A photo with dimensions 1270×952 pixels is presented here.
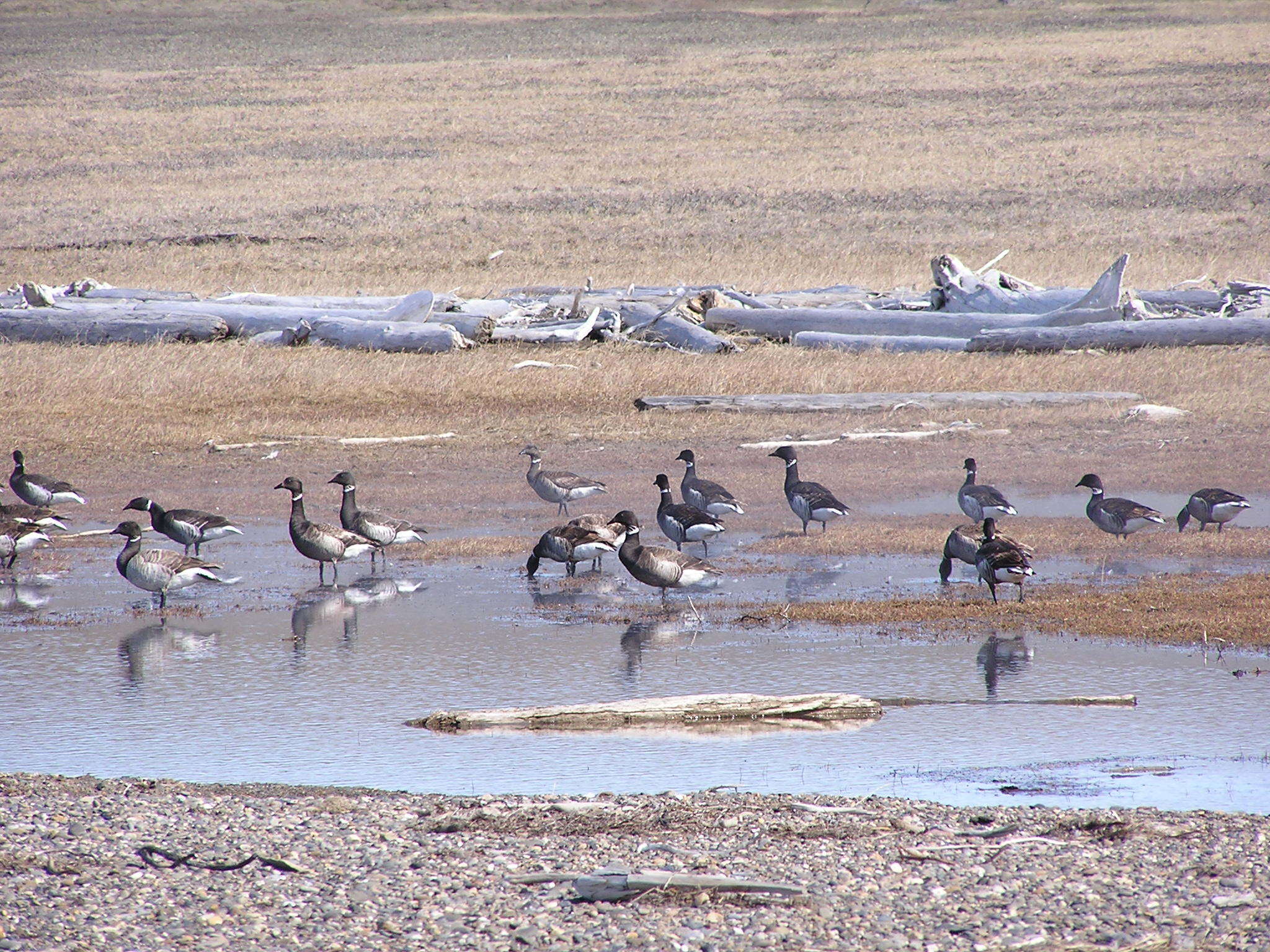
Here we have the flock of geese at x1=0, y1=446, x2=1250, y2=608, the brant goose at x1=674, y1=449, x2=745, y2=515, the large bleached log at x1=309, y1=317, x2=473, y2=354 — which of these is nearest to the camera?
the flock of geese at x1=0, y1=446, x2=1250, y2=608

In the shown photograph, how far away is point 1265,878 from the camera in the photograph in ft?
22.6

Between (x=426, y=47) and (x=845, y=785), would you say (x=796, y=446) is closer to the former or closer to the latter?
(x=845, y=785)

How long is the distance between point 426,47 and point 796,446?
62.0m

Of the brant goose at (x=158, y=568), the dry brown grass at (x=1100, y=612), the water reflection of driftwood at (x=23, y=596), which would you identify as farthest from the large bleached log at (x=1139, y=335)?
the water reflection of driftwood at (x=23, y=596)

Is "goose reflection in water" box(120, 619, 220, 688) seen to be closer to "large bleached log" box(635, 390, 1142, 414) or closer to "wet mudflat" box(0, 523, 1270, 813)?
"wet mudflat" box(0, 523, 1270, 813)

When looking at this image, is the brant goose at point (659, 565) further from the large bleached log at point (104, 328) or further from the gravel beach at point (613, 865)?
the large bleached log at point (104, 328)

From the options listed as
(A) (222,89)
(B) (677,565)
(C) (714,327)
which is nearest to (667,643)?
(B) (677,565)

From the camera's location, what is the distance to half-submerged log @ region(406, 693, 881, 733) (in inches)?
393

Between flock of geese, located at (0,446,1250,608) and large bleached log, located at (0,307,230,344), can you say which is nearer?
flock of geese, located at (0,446,1250,608)

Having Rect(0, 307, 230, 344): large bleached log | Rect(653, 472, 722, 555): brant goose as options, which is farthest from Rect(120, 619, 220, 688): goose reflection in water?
Rect(0, 307, 230, 344): large bleached log

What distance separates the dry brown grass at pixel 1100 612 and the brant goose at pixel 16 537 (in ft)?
24.8

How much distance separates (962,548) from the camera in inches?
547

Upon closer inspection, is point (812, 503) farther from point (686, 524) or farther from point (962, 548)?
point (962, 548)

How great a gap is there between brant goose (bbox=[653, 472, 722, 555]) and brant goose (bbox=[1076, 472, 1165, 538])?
3.94 m
